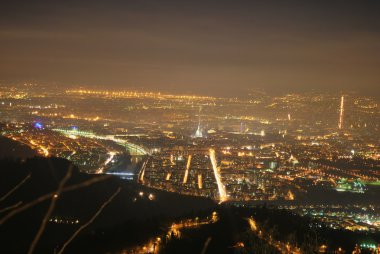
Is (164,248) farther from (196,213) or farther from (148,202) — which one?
(148,202)

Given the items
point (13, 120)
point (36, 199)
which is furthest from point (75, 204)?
point (13, 120)

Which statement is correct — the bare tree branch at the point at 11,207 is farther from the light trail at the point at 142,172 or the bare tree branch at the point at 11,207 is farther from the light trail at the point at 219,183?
the light trail at the point at 142,172

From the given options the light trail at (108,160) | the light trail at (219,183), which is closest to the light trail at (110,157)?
the light trail at (108,160)

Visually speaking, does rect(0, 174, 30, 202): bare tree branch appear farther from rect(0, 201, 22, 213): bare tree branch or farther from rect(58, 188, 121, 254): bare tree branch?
rect(58, 188, 121, 254): bare tree branch

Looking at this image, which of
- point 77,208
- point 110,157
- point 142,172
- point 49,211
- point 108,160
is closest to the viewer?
point 49,211

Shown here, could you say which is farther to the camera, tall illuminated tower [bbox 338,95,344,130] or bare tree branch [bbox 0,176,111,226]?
tall illuminated tower [bbox 338,95,344,130]

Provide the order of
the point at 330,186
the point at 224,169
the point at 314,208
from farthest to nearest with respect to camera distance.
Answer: the point at 224,169
the point at 330,186
the point at 314,208

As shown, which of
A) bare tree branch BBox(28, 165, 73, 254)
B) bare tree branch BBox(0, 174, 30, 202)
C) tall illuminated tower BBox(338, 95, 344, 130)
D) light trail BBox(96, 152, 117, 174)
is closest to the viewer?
bare tree branch BBox(28, 165, 73, 254)

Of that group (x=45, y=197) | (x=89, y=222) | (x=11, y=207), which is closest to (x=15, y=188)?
(x=45, y=197)

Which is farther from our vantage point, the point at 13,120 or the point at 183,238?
the point at 13,120

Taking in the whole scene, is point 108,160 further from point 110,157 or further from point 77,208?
point 77,208

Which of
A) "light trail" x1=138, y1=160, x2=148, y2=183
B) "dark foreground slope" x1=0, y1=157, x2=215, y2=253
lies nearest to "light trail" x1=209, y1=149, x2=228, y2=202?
"dark foreground slope" x1=0, y1=157, x2=215, y2=253
